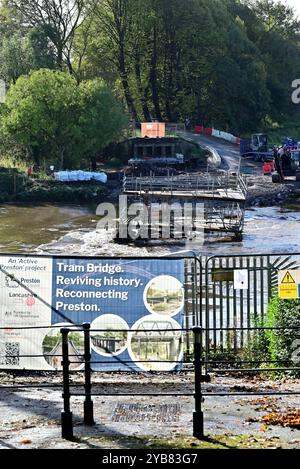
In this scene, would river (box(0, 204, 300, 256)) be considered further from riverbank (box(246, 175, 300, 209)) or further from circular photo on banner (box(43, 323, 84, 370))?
circular photo on banner (box(43, 323, 84, 370))

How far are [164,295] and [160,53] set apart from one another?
7771 cm

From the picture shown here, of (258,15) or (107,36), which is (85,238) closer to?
(107,36)

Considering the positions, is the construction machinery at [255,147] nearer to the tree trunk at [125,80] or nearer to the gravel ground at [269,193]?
the gravel ground at [269,193]

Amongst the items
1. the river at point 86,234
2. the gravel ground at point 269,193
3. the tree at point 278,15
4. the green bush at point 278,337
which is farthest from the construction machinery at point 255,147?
the green bush at point 278,337

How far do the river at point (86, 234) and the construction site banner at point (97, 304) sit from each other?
24.6m

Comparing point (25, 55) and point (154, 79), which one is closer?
point (25, 55)

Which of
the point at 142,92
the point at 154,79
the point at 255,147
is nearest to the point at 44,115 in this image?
the point at 255,147

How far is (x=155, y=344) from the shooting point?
12906 millimetres

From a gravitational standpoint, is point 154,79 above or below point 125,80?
above

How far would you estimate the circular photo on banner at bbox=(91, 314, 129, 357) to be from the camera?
12.9 metres

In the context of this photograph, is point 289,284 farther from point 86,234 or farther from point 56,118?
point 56,118

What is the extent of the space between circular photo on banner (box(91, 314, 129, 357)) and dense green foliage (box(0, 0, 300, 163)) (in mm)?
68793

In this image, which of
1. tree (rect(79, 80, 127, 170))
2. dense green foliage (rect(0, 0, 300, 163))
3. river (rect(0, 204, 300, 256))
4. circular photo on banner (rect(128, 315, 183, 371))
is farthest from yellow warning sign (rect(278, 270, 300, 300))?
dense green foliage (rect(0, 0, 300, 163))
